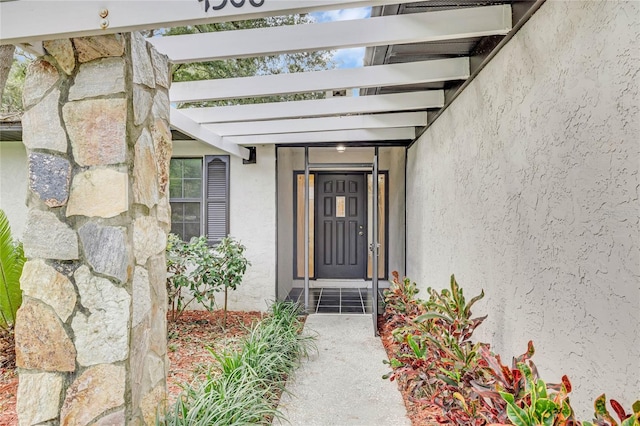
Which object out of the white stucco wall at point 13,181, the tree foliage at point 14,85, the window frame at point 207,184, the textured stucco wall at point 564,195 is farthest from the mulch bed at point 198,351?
the tree foliage at point 14,85

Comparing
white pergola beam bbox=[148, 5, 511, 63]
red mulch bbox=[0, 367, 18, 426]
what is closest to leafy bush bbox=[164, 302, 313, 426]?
red mulch bbox=[0, 367, 18, 426]

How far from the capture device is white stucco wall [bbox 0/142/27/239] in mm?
4980

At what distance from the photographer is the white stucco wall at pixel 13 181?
4980 mm

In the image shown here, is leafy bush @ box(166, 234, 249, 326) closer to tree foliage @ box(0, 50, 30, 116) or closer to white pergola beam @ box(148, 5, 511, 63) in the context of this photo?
white pergola beam @ box(148, 5, 511, 63)

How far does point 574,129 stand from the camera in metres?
1.42

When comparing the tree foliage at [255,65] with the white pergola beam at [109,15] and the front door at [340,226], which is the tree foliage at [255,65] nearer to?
the front door at [340,226]

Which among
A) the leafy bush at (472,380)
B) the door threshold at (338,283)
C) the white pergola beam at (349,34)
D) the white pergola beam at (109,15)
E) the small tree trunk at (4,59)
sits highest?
the white pergola beam at (349,34)

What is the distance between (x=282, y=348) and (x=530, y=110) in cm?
276

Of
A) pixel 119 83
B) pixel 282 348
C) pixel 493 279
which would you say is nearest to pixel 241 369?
pixel 282 348

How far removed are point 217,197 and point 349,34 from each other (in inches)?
149

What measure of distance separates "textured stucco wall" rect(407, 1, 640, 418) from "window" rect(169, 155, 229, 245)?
12.3 feet

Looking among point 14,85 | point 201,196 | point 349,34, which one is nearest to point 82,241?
point 349,34

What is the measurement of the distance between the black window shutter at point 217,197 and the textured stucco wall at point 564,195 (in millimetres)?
3710

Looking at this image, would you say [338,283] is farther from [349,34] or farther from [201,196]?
[349,34]
